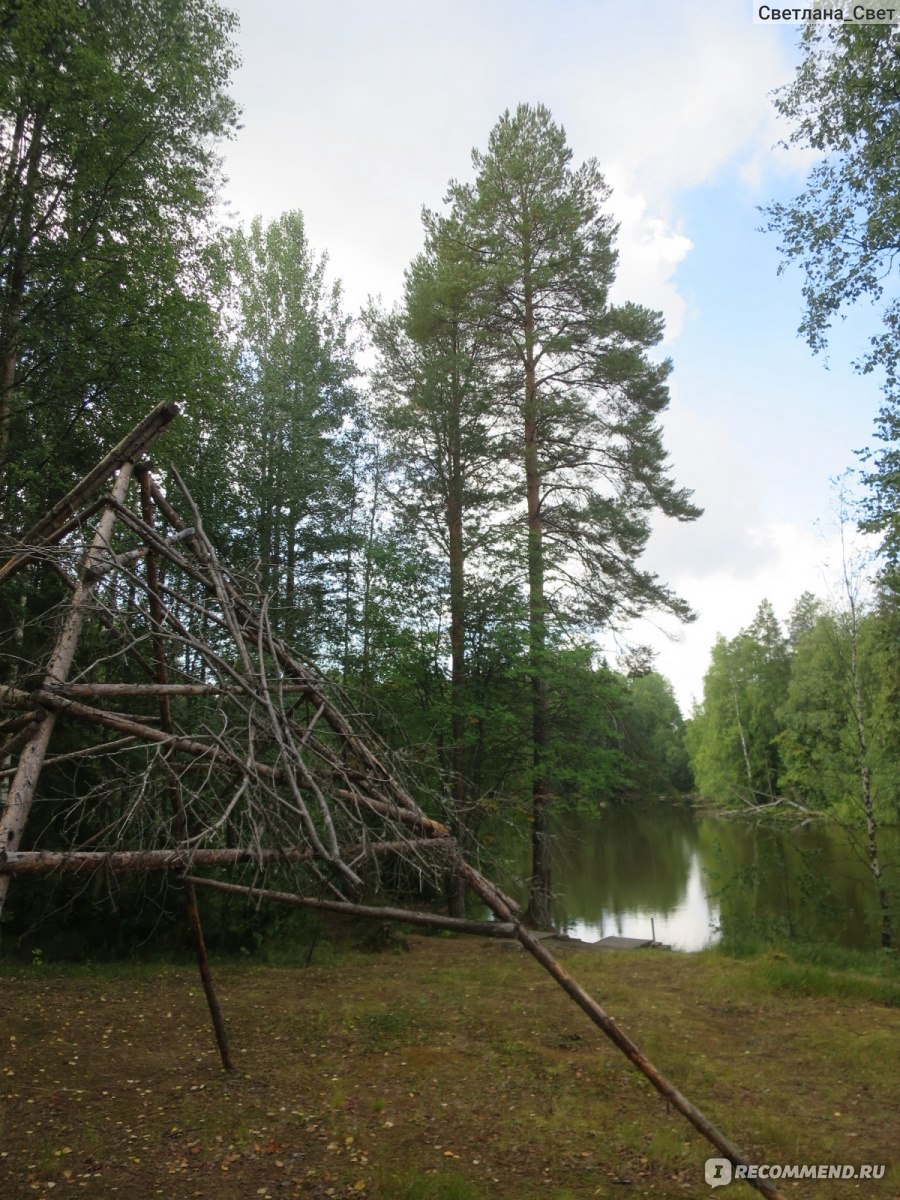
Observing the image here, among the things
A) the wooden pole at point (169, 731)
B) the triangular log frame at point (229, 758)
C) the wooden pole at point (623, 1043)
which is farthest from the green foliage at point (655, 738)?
the wooden pole at point (623, 1043)

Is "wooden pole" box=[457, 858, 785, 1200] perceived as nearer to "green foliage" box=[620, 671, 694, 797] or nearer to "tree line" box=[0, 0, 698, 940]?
"tree line" box=[0, 0, 698, 940]

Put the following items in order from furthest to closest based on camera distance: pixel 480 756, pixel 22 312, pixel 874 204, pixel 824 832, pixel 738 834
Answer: pixel 738 834, pixel 824 832, pixel 480 756, pixel 22 312, pixel 874 204

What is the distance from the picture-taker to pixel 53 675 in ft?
10.0

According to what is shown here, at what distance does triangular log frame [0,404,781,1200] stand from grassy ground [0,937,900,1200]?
1209 mm

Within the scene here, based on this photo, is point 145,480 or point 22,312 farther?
point 22,312

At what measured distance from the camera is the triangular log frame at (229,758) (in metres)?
2.67

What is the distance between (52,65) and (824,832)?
938 inches

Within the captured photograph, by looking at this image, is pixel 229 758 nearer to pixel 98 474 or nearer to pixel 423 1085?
pixel 98 474

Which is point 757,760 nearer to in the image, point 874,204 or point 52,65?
point 874,204

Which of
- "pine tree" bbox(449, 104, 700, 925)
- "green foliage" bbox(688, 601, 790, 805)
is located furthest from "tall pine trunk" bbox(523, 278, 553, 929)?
"green foliage" bbox(688, 601, 790, 805)

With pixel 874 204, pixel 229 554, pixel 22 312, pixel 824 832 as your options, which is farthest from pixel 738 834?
pixel 22 312

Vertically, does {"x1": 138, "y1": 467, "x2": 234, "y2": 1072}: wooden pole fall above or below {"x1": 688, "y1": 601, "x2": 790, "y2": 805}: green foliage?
below

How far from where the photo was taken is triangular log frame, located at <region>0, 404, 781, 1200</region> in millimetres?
2674

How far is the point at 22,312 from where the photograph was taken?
29.2 feet
